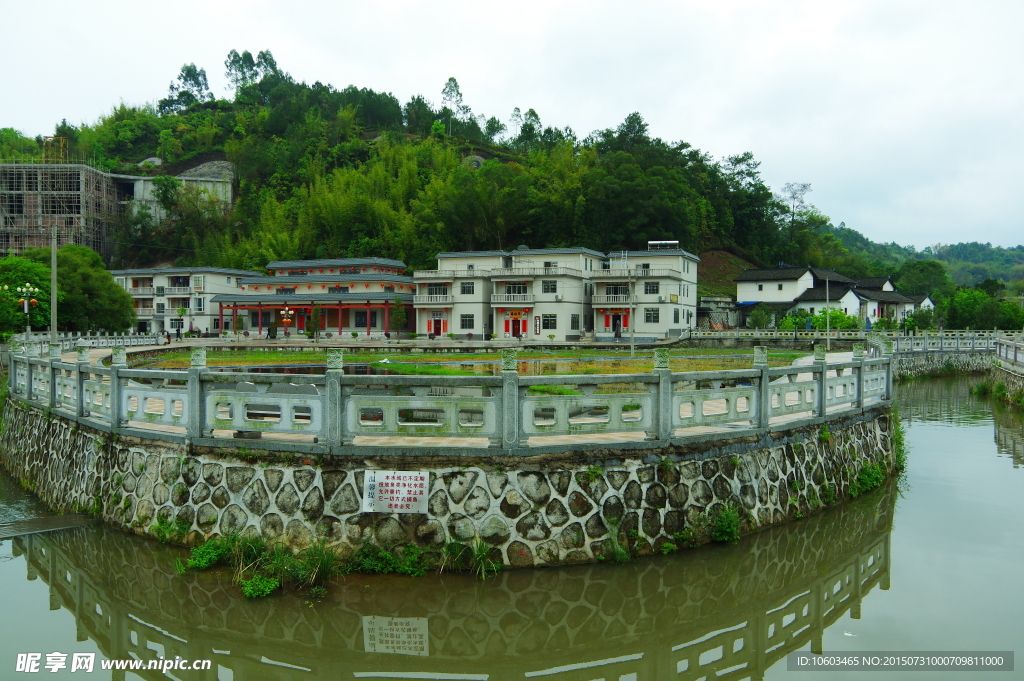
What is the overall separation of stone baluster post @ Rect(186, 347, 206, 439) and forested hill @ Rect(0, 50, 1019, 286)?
60.7 metres

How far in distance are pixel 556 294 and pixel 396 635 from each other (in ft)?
160

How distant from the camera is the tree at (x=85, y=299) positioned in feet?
127

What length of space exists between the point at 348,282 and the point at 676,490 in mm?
55730

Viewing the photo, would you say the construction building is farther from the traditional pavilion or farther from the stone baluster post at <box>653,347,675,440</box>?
the stone baluster post at <box>653,347,675,440</box>

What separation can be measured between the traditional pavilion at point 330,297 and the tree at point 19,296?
2214 centimetres

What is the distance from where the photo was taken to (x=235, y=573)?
27.1ft

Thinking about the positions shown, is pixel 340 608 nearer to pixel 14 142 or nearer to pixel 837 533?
pixel 837 533

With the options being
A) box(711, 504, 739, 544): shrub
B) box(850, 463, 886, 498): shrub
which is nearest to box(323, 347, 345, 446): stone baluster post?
box(711, 504, 739, 544): shrub

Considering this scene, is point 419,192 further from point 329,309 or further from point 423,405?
point 423,405

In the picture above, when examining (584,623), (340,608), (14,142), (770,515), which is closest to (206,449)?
(340,608)

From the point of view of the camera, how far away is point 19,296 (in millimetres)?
33312

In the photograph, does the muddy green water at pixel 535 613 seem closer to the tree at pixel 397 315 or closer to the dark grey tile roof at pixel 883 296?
the tree at pixel 397 315

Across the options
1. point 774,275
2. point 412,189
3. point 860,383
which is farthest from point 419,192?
point 860,383

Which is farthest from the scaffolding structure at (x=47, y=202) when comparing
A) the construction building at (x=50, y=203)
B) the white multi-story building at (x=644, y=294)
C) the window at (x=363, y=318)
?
the white multi-story building at (x=644, y=294)
